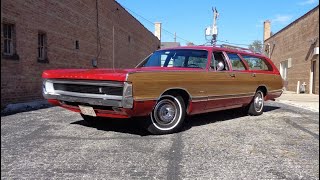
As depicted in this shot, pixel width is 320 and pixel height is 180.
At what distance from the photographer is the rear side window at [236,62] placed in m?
7.42

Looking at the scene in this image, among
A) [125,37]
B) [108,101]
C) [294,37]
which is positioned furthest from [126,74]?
[294,37]

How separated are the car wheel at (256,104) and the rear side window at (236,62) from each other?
2.76 feet

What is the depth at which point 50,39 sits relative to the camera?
11656mm

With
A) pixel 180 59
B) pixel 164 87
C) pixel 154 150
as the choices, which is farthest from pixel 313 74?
pixel 154 150

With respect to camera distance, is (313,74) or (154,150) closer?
(154,150)

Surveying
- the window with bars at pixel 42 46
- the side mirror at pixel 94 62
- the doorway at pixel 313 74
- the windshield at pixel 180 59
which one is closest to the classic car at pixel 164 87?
the windshield at pixel 180 59

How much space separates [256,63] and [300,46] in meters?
16.9

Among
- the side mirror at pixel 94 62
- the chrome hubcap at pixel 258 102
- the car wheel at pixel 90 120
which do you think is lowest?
the car wheel at pixel 90 120

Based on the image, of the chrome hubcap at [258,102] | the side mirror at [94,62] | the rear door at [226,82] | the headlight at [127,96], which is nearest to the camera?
the headlight at [127,96]

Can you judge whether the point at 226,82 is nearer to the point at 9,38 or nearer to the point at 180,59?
the point at 180,59

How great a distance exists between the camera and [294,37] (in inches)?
1001

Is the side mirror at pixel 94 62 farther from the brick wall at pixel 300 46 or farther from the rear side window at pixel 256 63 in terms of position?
the brick wall at pixel 300 46

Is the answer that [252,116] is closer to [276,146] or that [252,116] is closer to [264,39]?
[276,146]

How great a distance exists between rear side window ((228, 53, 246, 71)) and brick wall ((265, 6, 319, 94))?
42.8 feet
